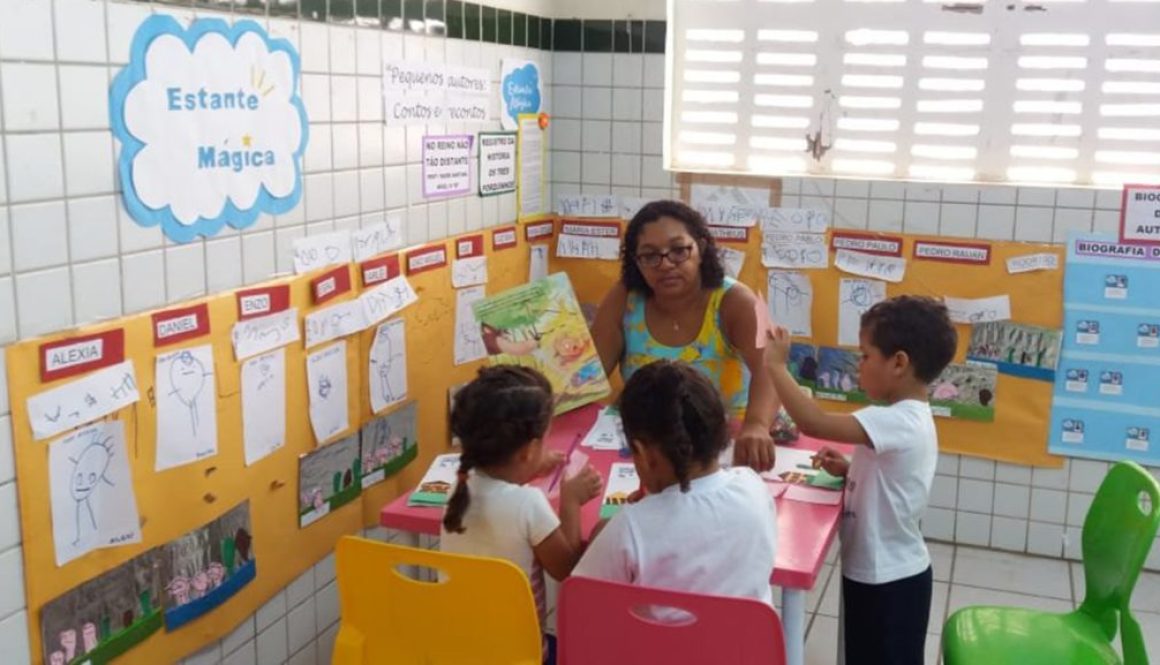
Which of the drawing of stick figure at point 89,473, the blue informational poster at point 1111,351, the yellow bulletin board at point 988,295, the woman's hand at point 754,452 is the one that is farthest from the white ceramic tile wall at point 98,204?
the blue informational poster at point 1111,351

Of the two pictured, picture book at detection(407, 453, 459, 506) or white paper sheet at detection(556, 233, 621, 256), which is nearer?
picture book at detection(407, 453, 459, 506)

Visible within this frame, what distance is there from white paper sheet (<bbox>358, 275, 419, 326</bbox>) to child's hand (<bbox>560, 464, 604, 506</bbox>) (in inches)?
47.7

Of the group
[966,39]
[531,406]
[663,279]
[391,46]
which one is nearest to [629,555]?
[531,406]

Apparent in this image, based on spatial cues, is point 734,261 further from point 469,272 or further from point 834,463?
point 834,463

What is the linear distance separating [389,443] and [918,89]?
235 centimetres

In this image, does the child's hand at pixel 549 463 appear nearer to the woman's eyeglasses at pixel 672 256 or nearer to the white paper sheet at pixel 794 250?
the woman's eyeglasses at pixel 672 256

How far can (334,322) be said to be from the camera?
3125 millimetres

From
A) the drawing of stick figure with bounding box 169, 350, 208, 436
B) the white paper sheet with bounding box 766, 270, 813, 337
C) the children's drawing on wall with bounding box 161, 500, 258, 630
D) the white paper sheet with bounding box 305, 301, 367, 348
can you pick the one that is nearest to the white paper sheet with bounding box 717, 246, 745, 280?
the white paper sheet with bounding box 766, 270, 813, 337

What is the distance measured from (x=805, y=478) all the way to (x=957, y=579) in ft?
5.89

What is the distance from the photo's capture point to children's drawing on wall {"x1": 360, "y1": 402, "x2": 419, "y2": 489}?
134 inches

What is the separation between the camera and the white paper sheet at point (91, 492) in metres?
2.25

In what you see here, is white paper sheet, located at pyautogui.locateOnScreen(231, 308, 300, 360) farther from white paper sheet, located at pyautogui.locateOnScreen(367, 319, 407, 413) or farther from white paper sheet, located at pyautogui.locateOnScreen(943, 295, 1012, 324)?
white paper sheet, located at pyautogui.locateOnScreen(943, 295, 1012, 324)

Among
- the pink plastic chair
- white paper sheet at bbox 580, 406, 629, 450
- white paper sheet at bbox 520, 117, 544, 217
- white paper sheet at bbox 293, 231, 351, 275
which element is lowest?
the pink plastic chair

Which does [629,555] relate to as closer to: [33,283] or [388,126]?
[33,283]
